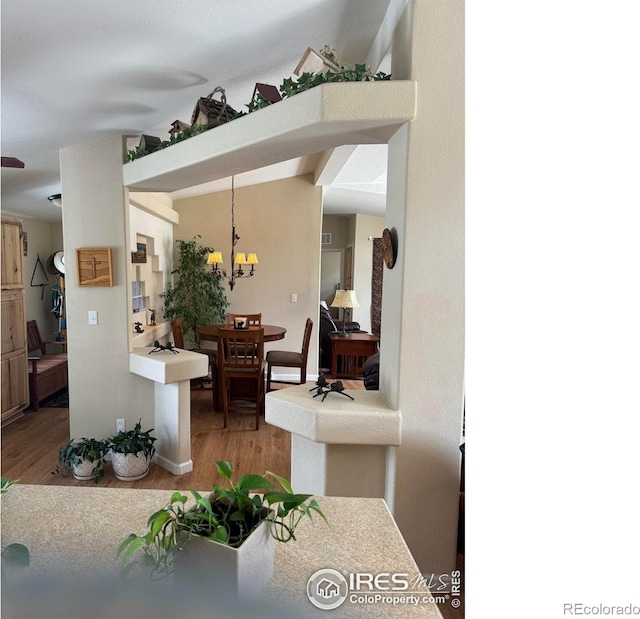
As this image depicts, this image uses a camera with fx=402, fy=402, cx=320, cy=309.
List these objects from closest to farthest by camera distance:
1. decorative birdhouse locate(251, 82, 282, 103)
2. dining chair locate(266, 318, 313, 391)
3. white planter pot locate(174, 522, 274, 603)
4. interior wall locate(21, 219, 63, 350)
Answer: white planter pot locate(174, 522, 274, 603) < decorative birdhouse locate(251, 82, 282, 103) < dining chair locate(266, 318, 313, 391) < interior wall locate(21, 219, 63, 350)

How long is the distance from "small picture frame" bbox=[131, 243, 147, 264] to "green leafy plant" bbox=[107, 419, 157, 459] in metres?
1.82

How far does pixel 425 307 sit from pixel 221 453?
2.44 m

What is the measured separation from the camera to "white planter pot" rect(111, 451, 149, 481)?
2.86 metres

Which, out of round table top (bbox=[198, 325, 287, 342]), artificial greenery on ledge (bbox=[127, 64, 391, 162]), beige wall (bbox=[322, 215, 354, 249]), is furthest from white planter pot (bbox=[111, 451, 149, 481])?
beige wall (bbox=[322, 215, 354, 249])

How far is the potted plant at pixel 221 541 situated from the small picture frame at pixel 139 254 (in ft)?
12.2

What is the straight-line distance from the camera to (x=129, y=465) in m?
2.87

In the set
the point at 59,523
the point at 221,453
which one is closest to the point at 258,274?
the point at 221,453

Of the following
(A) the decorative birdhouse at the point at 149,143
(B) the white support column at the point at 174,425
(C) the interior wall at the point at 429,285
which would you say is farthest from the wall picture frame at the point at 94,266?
(C) the interior wall at the point at 429,285

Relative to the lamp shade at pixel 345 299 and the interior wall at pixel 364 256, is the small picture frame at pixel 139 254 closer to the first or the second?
the lamp shade at pixel 345 299

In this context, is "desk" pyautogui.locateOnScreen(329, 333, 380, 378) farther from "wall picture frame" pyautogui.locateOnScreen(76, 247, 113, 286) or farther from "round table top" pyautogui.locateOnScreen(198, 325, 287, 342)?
"wall picture frame" pyautogui.locateOnScreen(76, 247, 113, 286)

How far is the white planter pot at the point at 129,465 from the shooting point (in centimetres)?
286
